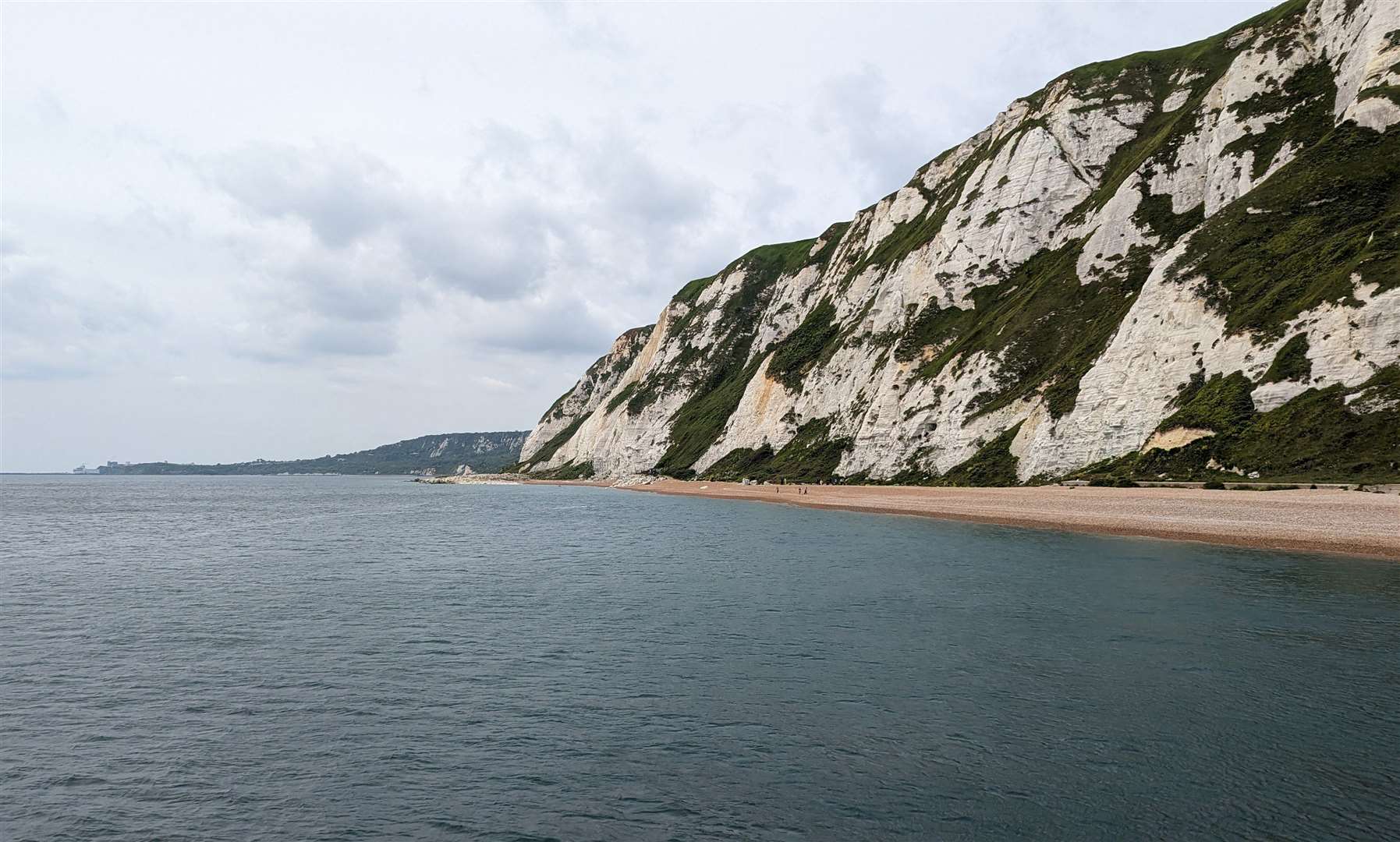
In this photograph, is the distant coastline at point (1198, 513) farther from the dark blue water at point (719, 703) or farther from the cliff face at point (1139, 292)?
the cliff face at point (1139, 292)

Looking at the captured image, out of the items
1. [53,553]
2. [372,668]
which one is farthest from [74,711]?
[53,553]

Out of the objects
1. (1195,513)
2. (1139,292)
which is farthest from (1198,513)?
(1139,292)

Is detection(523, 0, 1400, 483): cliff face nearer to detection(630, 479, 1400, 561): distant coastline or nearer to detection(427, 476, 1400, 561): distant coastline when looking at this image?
detection(427, 476, 1400, 561): distant coastline

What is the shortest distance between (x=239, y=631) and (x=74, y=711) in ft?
26.6

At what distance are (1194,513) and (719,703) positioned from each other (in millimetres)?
42641

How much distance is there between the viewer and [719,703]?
57.7ft

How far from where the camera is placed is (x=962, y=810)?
1220 centimetres

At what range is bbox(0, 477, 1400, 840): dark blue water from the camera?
12.3 meters

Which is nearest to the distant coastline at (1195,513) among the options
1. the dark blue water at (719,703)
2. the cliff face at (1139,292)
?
the dark blue water at (719,703)

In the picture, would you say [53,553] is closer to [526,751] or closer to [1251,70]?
[526,751]

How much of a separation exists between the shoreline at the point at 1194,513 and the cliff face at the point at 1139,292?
19.7 ft

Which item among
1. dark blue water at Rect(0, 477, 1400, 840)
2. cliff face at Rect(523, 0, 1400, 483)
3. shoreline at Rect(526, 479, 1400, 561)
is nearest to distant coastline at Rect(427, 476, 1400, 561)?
shoreline at Rect(526, 479, 1400, 561)

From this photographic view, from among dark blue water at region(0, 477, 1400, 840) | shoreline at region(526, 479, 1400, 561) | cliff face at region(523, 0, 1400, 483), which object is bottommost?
dark blue water at region(0, 477, 1400, 840)

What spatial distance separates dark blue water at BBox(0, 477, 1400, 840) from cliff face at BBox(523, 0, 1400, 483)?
29838 millimetres
